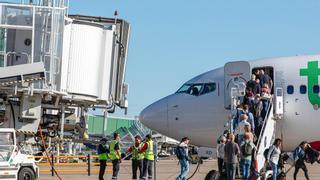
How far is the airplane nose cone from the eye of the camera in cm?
2330

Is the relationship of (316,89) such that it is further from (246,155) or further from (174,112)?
(246,155)

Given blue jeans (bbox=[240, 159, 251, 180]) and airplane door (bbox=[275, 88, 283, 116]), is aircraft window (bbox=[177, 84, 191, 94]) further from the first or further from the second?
blue jeans (bbox=[240, 159, 251, 180])

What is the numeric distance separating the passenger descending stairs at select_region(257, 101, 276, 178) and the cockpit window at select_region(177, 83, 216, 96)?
144 inches

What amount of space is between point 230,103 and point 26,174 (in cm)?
685

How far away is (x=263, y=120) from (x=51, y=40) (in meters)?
6.96

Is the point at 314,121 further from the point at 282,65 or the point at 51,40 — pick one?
the point at 51,40

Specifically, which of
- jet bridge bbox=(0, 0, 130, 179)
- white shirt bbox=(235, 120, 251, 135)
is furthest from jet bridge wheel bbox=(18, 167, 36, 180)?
white shirt bbox=(235, 120, 251, 135)

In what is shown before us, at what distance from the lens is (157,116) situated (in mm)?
23438

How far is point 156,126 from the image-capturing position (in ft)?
77.5

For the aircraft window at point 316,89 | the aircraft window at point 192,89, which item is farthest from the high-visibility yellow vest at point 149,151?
the aircraft window at point 316,89

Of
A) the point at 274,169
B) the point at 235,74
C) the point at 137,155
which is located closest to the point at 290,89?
the point at 235,74

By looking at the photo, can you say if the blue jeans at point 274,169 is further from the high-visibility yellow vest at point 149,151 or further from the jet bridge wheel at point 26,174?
the jet bridge wheel at point 26,174

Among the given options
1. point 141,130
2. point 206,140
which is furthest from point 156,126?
point 141,130

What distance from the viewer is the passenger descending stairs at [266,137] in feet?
58.5
